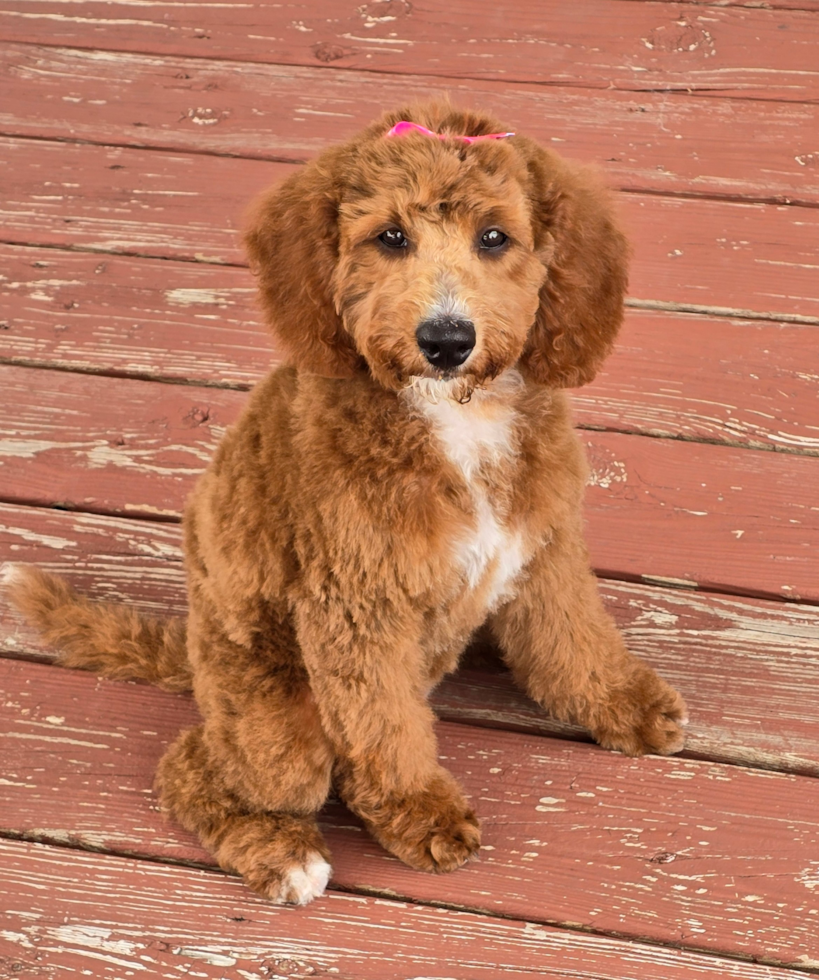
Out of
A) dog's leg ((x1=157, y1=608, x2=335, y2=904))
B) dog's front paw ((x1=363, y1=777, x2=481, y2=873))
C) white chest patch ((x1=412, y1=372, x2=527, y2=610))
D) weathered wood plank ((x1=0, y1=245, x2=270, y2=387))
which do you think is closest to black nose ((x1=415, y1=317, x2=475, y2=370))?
white chest patch ((x1=412, y1=372, x2=527, y2=610))

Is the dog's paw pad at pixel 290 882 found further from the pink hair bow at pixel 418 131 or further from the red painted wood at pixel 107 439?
the pink hair bow at pixel 418 131

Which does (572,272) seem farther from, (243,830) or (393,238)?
(243,830)

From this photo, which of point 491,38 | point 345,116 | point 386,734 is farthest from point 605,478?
point 491,38

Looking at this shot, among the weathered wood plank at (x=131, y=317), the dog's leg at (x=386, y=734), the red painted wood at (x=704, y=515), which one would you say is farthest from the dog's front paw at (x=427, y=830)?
the weathered wood plank at (x=131, y=317)

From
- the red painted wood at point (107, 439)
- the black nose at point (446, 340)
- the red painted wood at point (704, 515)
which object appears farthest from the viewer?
the red painted wood at point (107, 439)

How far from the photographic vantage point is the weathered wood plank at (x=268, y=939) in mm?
1686

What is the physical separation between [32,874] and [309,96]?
229cm

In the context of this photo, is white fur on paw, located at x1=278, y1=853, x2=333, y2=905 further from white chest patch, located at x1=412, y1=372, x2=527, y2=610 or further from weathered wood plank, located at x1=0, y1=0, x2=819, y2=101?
weathered wood plank, located at x1=0, y1=0, x2=819, y2=101

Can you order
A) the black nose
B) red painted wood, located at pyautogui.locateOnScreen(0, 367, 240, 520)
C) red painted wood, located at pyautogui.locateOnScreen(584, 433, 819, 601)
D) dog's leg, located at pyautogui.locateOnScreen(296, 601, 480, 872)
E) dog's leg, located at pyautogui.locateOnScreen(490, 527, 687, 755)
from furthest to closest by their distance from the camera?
red painted wood, located at pyautogui.locateOnScreen(0, 367, 240, 520) < red painted wood, located at pyautogui.locateOnScreen(584, 433, 819, 601) < dog's leg, located at pyautogui.locateOnScreen(490, 527, 687, 755) < dog's leg, located at pyautogui.locateOnScreen(296, 601, 480, 872) < the black nose

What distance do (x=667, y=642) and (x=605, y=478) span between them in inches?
16.2

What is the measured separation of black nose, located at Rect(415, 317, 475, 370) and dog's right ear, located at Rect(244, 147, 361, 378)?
0.58 ft

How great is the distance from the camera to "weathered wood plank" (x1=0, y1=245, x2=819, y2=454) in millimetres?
2479

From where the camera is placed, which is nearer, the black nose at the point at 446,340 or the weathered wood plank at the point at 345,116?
the black nose at the point at 446,340

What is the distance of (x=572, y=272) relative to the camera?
5.38 feet
